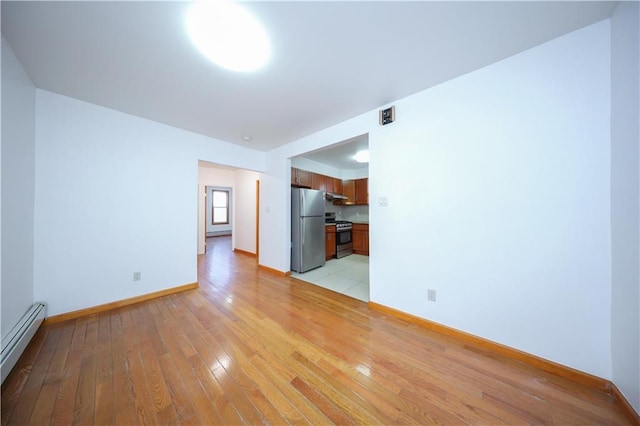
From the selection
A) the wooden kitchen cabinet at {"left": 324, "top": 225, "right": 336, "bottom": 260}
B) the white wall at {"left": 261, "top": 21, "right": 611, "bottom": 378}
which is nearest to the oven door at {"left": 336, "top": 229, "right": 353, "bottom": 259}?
the wooden kitchen cabinet at {"left": 324, "top": 225, "right": 336, "bottom": 260}

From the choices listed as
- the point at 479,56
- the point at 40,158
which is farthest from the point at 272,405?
the point at 40,158

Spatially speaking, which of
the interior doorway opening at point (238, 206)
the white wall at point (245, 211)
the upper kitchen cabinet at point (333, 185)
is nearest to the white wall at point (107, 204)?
the interior doorway opening at point (238, 206)

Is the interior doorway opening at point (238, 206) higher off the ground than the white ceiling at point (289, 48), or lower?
lower

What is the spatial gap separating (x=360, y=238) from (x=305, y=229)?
2.09 metres

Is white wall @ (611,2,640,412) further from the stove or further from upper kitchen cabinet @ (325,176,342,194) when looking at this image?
upper kitchen cabinet @ (325,176,342,194)

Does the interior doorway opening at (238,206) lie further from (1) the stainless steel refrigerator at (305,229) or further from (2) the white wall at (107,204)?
(1) the stainless steel refrigerator at (305,229)

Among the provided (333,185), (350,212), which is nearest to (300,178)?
(333,185)

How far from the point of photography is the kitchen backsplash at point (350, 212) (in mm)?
5660

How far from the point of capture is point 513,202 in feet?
5.16

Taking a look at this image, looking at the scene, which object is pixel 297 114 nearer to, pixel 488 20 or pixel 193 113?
pixel 193 113

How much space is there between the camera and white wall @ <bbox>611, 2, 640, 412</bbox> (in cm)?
108

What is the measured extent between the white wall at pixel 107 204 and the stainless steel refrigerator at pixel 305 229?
1.68m

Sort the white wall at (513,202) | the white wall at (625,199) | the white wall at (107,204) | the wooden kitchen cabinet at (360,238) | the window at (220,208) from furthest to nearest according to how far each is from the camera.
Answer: the window at (220,208)
the wooden kitchen cabinet at (360,238)
the white wall at (107,204)
the white wall at (513,202)
the white wall at (625,199)

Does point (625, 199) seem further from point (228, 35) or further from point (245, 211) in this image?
point (245, 211)
